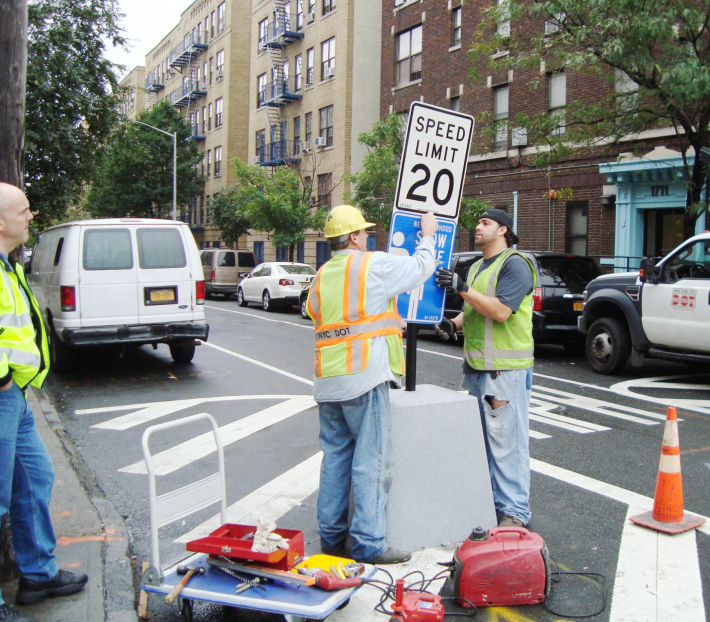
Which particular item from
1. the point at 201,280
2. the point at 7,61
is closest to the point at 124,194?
the point at 201,280

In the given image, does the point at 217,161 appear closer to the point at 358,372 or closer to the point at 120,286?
the point at 120,286

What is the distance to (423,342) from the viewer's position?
49.2 feet

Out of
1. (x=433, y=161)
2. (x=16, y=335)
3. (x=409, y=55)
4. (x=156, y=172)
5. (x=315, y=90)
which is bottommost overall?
(x=16, y=335)

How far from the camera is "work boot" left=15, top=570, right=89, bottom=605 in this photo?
11.6ft

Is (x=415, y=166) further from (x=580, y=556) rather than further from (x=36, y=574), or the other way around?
(x=36, y=574)

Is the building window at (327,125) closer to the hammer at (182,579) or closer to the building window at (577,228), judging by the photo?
the building window at (577,228)

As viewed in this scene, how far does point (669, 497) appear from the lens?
473 cm

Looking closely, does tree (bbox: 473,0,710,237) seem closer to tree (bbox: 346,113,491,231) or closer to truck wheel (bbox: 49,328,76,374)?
A: tree (bbox: 346,113,491,231)

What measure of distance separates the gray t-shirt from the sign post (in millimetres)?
379

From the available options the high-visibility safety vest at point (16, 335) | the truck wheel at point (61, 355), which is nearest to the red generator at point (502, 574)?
the high-visibility safety vest at point (16, 335)

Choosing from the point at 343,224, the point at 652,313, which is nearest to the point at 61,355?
the point at 343,224

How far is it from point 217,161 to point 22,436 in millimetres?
48325

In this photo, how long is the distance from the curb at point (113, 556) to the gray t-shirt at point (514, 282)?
8.61 feet

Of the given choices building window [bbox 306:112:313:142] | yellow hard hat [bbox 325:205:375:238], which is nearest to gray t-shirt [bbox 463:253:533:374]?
yellow hard hat [bbox 325:205:375:238]
